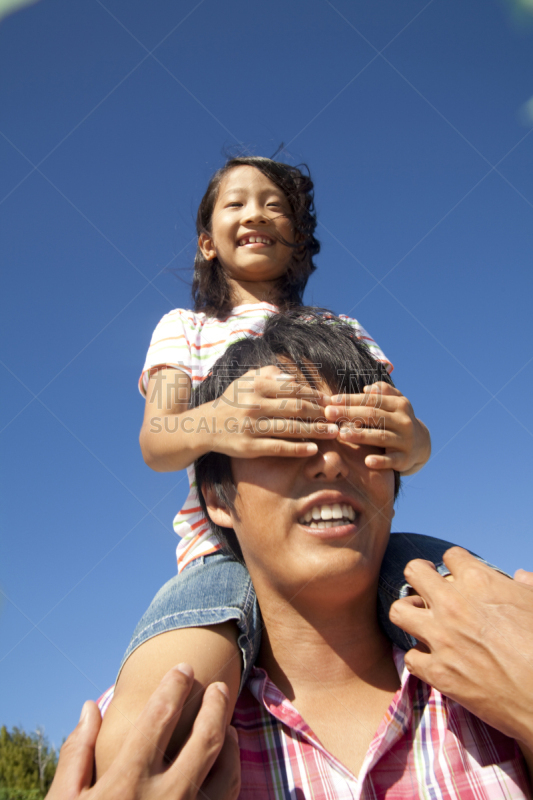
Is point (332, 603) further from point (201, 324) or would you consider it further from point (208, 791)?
point (201, 324)

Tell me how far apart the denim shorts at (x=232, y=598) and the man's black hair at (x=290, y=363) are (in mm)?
182

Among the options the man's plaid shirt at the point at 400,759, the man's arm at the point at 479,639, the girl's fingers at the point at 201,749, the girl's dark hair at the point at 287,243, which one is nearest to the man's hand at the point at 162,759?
the girl's fingers at the point at 201,749

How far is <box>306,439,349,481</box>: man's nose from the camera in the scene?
1645mm

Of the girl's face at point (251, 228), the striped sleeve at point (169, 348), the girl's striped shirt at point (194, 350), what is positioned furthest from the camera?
the girl's face at point (251, 228)

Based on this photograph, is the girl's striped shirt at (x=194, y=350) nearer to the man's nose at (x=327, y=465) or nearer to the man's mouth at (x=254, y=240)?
the man's mouth at (x=254, y=240)

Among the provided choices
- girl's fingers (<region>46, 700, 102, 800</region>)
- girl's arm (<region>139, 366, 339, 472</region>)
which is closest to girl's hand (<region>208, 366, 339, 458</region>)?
girl's arm (<region>139, 366, 339, 472</region>)

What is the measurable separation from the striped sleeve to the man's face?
818mm

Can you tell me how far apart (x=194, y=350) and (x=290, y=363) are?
2.46ft

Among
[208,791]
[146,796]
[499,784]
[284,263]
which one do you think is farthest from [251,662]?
[284,263]

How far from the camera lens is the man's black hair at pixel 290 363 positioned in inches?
72.9

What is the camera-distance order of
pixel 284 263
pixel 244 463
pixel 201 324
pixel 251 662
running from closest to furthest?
pixel 251 662, pixel 244 463, pixel 201 324, pixel 284 263

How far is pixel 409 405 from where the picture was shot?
75.2 inches

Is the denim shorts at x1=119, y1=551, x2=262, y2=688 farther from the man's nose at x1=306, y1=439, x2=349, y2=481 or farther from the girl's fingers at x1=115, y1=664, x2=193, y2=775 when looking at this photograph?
the man's nose at x1=306, y1=439, x2=349, y2=481

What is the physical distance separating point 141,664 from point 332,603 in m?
0.56
